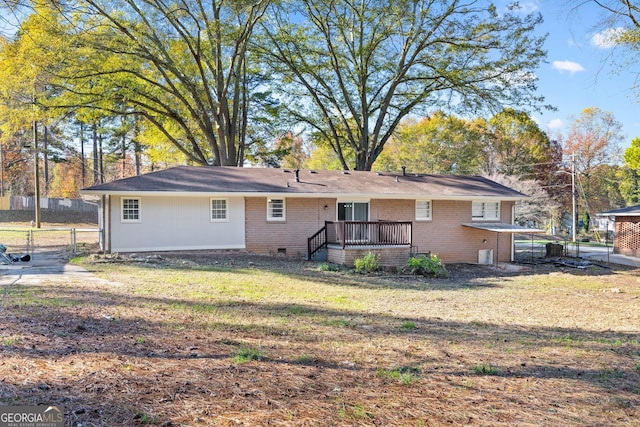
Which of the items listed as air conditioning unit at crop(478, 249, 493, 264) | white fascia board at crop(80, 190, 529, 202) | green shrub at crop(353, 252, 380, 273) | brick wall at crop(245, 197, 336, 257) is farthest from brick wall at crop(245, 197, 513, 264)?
green shrub at crop(353, 252, 380, 273)

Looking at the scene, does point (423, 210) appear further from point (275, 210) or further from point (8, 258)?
point (8, 258)

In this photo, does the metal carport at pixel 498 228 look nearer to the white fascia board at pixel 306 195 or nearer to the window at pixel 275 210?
the white fascia board at pixel 306 195

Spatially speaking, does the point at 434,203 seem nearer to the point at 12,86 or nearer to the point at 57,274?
the point at 57,274

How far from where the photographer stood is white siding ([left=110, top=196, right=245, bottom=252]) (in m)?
15.7

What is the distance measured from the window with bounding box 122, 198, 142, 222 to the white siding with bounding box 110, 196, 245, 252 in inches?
5.4

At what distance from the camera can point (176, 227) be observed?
16.3 metres

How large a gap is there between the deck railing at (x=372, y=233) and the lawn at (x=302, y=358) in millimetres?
6832

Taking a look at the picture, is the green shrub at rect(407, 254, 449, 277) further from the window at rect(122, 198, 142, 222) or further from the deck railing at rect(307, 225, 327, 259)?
the window at rect(122, 198, 142, 222)

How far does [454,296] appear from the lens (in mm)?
10469

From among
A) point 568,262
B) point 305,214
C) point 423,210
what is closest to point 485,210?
point 423,210

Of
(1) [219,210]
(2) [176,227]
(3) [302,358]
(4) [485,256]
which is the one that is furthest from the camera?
(4) [485,256]

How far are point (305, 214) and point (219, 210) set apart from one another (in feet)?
11.3

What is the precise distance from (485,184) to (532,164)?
873 inches

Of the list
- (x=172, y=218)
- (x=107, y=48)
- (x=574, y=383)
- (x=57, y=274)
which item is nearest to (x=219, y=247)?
(x=172, y=218)
